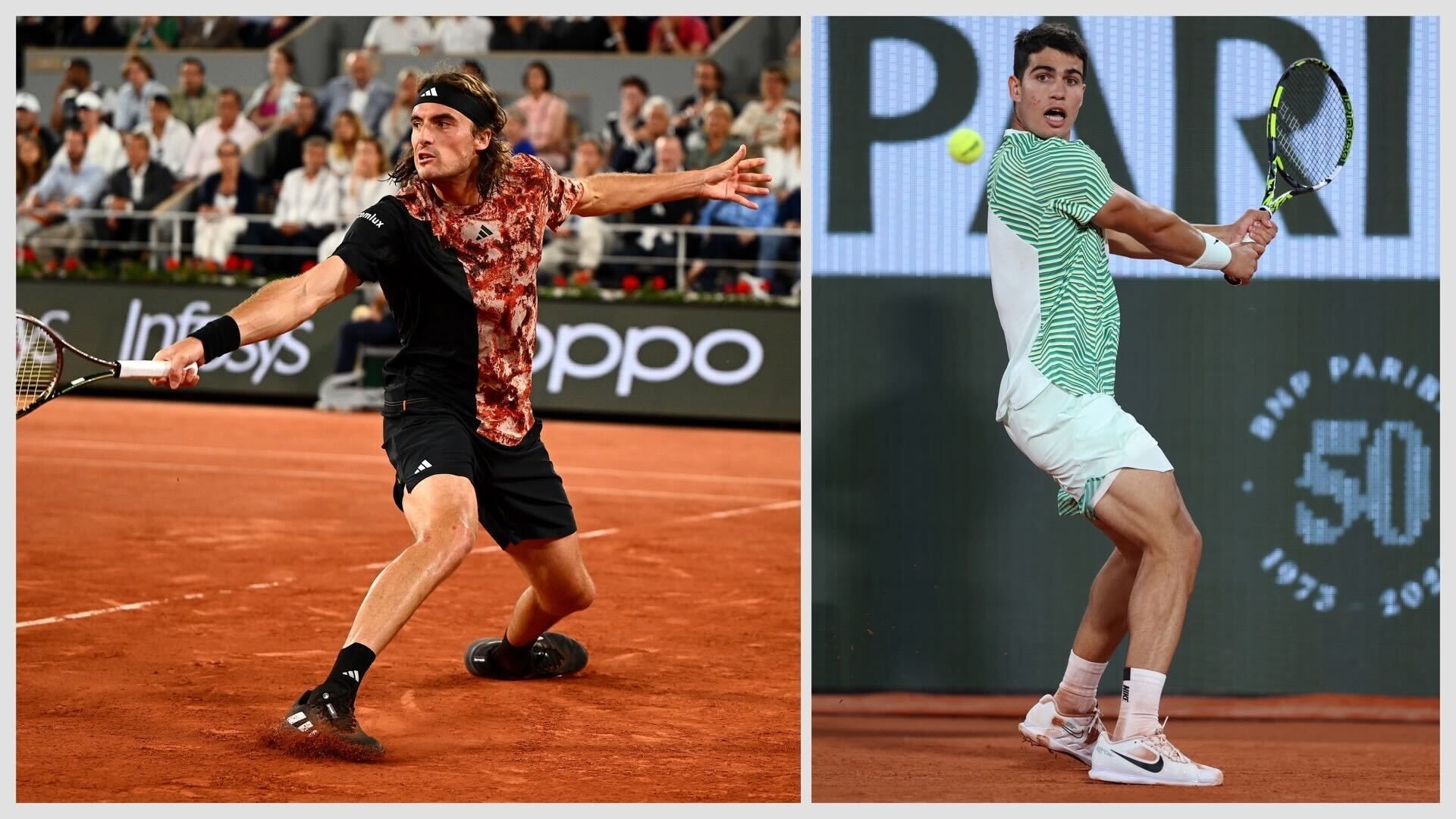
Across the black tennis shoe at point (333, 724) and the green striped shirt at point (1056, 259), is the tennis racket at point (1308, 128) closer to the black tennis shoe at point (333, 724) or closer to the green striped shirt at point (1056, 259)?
the green striped shirt at point (1056, 259)

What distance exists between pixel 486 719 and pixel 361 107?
12350 mm

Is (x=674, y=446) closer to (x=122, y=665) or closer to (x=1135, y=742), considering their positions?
(x=122, y=665)

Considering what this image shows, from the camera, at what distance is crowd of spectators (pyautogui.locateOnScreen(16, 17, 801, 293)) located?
1411cm

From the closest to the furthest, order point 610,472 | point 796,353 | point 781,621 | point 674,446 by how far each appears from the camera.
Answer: point 781,621 → point 610,472 → point 674,446 → point 796,353

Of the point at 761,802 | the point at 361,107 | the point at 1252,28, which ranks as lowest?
the point at 761,802

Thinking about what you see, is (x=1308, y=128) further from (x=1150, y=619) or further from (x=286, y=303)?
(x=286, y=303)

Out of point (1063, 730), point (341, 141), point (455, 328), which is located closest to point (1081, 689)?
point (1063, 730)

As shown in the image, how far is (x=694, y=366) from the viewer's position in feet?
44.4

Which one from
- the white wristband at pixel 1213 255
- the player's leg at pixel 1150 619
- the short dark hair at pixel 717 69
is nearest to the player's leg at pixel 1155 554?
the player's leg at pixel 1150 619

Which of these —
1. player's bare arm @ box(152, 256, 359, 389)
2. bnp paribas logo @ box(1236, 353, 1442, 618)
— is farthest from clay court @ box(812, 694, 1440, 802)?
player's bare arm @ box(152, 256, 359, 389)

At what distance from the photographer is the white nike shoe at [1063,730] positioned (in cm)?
453

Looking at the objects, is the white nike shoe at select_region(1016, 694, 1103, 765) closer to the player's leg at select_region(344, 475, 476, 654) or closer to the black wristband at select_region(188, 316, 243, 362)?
the player's leg at select_region(344, 475, 476, 654)

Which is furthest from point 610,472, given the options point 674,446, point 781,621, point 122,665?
point 122,665

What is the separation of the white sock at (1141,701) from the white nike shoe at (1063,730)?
268mm
